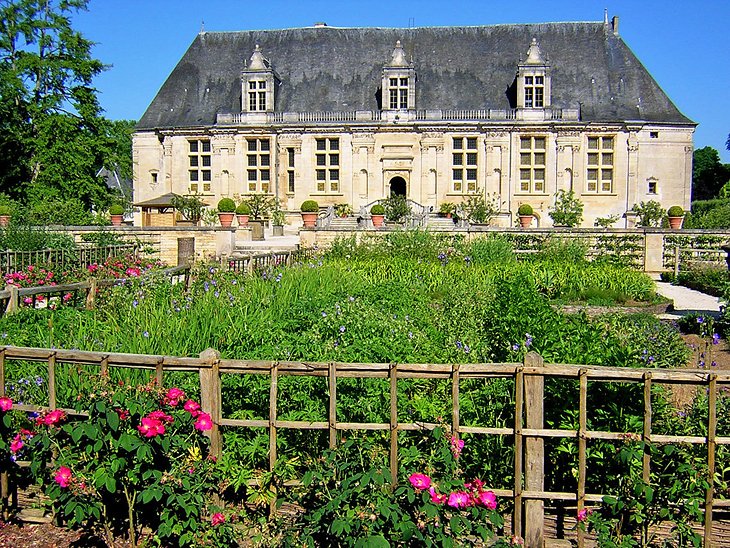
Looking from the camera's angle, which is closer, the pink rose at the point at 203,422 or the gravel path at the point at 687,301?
the pink rose at the point at 203,422

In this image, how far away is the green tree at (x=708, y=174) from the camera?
5856cm

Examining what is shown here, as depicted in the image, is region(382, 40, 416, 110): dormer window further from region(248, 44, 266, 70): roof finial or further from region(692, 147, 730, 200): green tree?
region(692, 147, 730, 200): green tree

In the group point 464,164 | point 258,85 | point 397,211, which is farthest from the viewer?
point 258,85

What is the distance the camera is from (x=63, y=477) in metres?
3.42

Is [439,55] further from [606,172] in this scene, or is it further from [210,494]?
[210,494]

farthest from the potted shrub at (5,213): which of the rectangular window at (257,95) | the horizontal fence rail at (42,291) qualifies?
the rectangular window at (257,95)

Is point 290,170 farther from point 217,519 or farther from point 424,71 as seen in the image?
point 217,519

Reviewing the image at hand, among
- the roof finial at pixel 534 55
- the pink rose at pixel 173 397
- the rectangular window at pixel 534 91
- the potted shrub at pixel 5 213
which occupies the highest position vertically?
the roof finial at pixel 534 55

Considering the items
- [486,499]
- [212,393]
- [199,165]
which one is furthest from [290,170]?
[486,499]

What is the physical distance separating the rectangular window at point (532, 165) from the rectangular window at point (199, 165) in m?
→ 14.6

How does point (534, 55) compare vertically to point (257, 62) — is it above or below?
below

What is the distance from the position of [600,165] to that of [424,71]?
29.6 feet

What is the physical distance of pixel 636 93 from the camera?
30.7 m

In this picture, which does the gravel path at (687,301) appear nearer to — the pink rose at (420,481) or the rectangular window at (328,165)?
the pink rose at (420,481)
